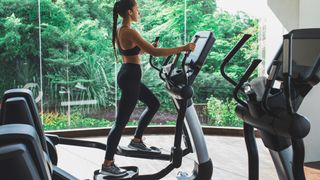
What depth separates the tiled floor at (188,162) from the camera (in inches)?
151

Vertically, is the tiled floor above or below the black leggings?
below

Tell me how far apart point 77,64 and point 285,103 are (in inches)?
163

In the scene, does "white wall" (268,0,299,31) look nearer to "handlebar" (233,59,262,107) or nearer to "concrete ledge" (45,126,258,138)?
"concrete ledge" (45,126,258,138)

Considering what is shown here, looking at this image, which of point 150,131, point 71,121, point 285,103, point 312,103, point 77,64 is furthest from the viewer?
point 150,131

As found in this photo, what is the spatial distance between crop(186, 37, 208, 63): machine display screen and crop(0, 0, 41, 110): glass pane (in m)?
2.87

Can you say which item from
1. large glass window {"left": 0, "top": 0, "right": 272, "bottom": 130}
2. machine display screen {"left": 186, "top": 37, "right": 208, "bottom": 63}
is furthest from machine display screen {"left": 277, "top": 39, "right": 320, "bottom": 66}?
large glass window {"left": 0, "top": 0, "right": 272, "bottom": 130}

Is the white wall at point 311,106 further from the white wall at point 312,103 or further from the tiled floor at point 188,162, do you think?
the tiled floor at point 188,162

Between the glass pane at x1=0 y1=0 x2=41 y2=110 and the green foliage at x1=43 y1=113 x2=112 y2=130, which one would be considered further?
the green foliage at x1=43 y1=113 x2=112 y2=130

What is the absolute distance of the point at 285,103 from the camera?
185cm

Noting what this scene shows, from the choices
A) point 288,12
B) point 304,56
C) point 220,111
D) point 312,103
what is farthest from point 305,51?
point 220,111

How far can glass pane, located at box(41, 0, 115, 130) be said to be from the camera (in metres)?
5.41

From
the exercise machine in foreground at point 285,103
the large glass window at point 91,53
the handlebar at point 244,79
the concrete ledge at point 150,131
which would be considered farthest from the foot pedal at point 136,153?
the large glass window at point 91,53

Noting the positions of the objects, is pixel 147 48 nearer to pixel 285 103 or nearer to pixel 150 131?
pixel 285 103

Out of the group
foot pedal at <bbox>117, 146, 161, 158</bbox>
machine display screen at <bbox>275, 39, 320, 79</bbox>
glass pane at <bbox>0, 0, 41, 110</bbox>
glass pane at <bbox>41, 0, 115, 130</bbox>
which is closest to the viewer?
machine display screen at <bbox>275, 39, 320, 79</bbox>
